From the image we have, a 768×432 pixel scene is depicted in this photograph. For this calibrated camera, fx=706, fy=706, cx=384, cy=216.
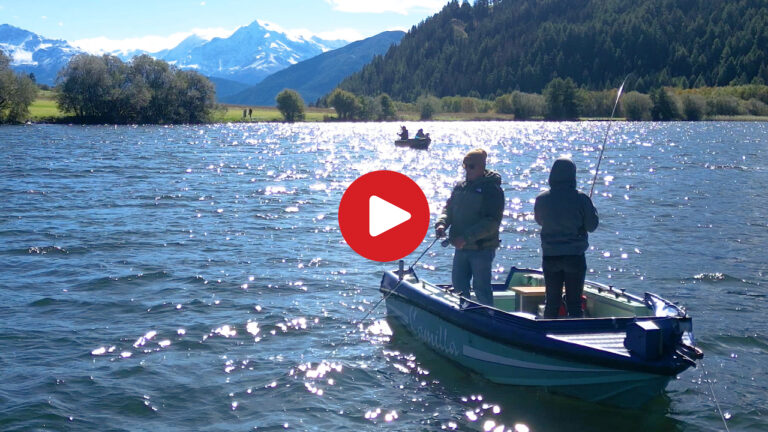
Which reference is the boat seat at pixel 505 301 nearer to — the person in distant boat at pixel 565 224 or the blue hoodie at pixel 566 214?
the person in distant boat at pixel 565 224

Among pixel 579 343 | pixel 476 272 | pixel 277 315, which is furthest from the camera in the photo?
pixel 277 315

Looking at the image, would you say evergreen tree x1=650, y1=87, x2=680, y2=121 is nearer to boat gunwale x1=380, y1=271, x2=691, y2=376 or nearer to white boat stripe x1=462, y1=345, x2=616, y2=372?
white boat stripe x1=462, y1=345, x2=616, y2=372

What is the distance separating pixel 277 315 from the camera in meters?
14.1

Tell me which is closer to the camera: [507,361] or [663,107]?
[507,361]

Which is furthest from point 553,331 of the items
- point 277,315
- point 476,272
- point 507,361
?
point 277,315

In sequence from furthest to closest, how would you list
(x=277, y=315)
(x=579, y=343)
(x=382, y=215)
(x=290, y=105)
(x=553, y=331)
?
(x=290, y=105), (x=277, y=315), (x=382, y=215), (x=553, y=331), (x=579, y=343)

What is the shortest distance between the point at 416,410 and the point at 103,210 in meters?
21.4

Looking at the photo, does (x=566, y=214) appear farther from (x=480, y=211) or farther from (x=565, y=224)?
(x=480, y=211)

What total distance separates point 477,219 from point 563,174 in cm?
148

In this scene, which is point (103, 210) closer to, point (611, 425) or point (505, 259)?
point (505, 259)

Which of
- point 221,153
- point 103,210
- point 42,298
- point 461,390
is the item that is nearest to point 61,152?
point 221,153

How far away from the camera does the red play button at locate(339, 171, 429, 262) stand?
1120 cm

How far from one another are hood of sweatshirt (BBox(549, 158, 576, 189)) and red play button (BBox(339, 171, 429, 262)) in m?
2.21

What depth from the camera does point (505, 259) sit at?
799 inches
